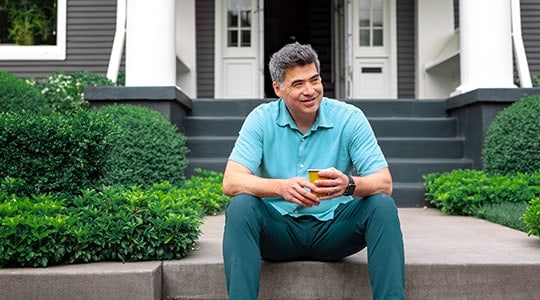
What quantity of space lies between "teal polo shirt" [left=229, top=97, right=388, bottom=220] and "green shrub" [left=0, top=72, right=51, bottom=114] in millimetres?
3924

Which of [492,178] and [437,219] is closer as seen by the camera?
[437,219]

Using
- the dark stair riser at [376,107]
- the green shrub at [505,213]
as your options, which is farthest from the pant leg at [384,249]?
the dark stair riser at [376,107]

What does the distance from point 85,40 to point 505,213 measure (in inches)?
249

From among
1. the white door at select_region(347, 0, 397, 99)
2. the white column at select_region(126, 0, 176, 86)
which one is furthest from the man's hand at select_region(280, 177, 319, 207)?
the white door at select_region(347, 0, 397, 99)

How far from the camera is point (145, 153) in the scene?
489 centimetres

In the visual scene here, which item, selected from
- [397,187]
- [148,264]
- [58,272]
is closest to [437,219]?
[397,187]

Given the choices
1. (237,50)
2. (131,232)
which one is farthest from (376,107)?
(131,232)

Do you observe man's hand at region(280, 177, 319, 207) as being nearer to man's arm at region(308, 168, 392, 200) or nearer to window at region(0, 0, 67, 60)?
man's arm at region(308, 168, 392, 200)

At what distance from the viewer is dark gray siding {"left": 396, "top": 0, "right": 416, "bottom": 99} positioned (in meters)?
8.88

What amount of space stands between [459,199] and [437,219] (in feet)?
1.08

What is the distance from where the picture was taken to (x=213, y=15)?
352 inches

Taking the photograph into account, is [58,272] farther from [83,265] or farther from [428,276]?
[428,276]

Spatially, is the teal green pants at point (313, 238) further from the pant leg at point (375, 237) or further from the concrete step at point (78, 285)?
the concrete step at point (78, 285)

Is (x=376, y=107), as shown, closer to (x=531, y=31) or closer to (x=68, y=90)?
(x=531, y=31)
